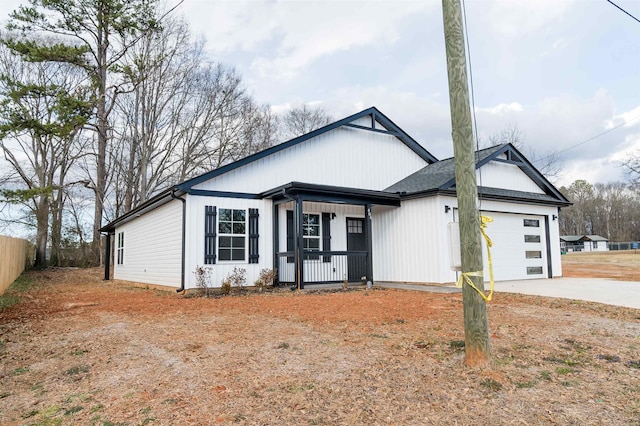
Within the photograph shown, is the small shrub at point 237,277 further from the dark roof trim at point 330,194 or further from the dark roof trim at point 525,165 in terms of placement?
the dark roof trim at point 525,165

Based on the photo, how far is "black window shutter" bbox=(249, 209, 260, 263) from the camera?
1095cm

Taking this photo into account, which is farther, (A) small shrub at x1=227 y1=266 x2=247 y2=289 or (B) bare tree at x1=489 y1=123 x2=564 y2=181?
(B) bare tree at x1=489 y1=123 x2=564 y2=181

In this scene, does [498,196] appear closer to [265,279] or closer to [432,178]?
[432,178]

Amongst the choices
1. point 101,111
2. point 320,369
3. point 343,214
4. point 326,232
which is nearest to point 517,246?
point 343,214

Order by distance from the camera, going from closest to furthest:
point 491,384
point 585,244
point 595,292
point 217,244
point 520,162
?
point 491,384, point 595,292, point 217,244, point 520,162, point 585,244

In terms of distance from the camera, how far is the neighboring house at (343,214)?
1057 centimetres

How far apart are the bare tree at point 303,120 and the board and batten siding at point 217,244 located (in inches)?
794

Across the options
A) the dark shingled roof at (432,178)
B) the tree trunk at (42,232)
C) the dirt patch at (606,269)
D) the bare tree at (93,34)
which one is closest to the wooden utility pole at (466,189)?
the dark shingled roof at (432,178)

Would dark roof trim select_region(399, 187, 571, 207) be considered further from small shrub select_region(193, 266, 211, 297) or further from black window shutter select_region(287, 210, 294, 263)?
small shrub select_region(193, 266, 211, 297)

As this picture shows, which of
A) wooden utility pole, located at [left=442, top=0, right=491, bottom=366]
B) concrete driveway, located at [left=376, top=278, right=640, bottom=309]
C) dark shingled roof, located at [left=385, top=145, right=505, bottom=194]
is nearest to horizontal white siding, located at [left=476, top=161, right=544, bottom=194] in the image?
dark shingled roof, located at [left=385, top=145, right=505, bottom=194]

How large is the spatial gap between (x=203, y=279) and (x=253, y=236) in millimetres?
1766

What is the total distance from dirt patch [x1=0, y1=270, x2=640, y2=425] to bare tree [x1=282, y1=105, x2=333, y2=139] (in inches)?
998

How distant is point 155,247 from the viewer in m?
13.0

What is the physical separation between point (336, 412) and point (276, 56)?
52.2ft
